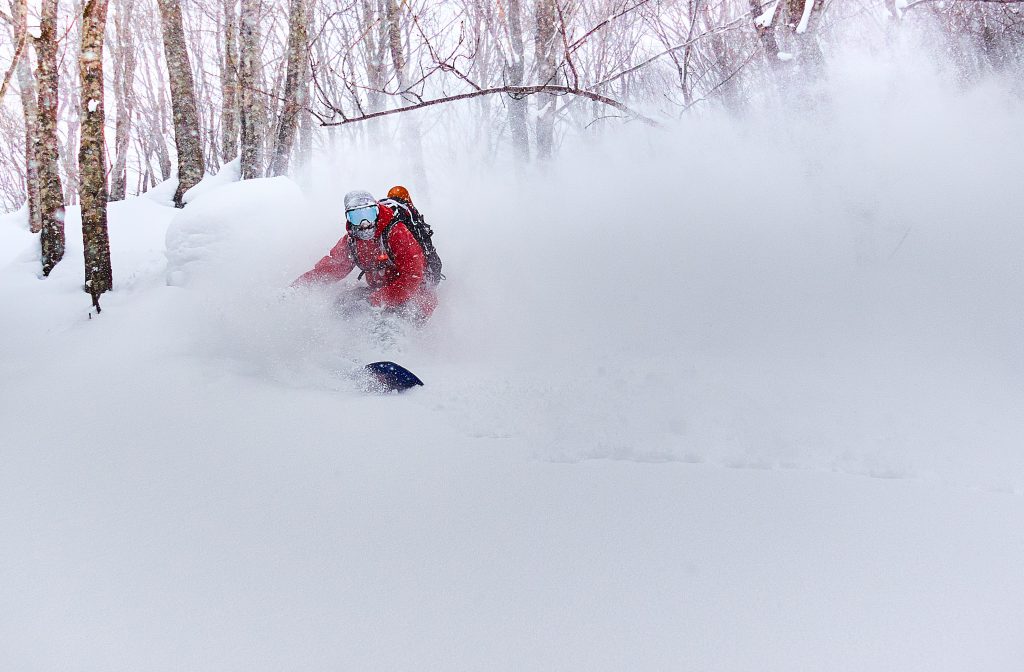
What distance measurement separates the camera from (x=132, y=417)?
281 cm

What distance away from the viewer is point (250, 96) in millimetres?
6980

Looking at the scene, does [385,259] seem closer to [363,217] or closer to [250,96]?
[363,217]

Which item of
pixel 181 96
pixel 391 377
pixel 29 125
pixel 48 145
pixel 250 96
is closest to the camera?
pixel 391 377

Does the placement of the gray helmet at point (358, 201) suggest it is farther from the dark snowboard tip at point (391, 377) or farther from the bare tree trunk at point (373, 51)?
the bare tree trunk at point (373, 51)

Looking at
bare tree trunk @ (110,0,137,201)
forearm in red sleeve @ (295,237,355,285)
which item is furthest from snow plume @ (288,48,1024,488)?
bare tree trunk @ (110,0,137,201)

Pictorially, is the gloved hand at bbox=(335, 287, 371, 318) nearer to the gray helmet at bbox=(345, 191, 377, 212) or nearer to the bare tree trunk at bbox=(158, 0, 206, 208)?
the gray helmet at bbox=(345, 191, 377, 212)

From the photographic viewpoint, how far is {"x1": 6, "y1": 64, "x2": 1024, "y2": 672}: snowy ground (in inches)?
60.6

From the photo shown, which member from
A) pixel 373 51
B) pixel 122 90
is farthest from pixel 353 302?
pixel 122 90

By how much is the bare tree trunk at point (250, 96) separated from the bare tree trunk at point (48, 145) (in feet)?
5.79

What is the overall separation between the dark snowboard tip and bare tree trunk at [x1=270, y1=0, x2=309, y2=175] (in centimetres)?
448

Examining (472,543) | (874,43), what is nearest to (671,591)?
(472,543)

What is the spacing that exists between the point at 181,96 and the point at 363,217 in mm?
5016

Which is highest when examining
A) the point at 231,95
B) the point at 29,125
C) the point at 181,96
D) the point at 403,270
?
the point at 231,95

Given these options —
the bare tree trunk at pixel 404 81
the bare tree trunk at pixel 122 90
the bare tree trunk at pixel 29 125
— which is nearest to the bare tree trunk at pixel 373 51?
the bare tree trunk at pixel 404 81
